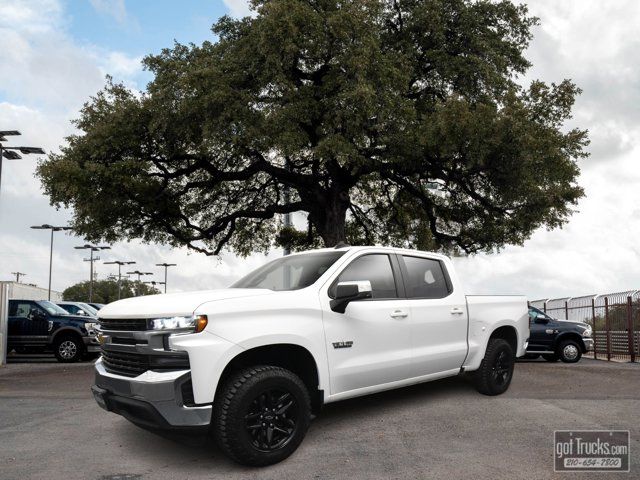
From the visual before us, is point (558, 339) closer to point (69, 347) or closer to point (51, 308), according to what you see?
point (69, 347)

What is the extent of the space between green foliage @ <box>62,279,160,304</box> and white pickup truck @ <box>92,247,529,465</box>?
96.7m

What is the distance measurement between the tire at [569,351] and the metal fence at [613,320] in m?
2.09

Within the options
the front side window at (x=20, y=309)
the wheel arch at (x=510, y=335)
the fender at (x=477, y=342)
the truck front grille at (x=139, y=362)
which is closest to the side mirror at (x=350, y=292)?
the truck front grille at (x=139, y=362)

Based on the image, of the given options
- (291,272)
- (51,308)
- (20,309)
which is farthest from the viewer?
(51,308)

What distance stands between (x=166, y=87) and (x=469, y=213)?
12186 mm

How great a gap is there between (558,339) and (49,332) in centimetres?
1432

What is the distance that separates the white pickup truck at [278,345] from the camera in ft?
15.7

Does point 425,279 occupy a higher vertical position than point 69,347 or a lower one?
higher

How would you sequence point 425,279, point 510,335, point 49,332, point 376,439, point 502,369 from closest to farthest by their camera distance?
point 376,439, point 425,279, point 502,369, point 510,335, point 49,332

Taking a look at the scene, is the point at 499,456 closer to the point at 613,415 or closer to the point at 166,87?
the point at 613,415

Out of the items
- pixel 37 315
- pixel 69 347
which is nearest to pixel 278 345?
pixel 69 347

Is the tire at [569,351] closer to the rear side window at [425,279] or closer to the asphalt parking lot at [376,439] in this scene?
the asphalt parking lot at [376,439]

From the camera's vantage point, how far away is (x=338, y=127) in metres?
17.1

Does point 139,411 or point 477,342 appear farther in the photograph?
point 477,342
